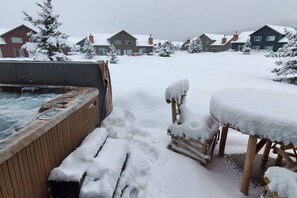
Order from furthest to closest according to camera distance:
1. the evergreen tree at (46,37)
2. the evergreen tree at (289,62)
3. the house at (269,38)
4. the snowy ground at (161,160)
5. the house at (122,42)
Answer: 1. the house at (122,42)
2. the house at (269,38)
3. the evergreen tree at (289,62)
4. the evergreen tree at (46,37)
5. the snowy ground at (161,160)

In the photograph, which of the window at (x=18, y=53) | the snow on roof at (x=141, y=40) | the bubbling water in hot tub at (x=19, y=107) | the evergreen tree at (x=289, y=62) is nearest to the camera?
the bubbling water in hot tub at (x=19, y=107)

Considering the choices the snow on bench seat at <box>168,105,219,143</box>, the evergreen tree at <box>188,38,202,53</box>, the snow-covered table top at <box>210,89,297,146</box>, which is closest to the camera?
A: the snow-covered table top at <box>210,89,297,146</box>

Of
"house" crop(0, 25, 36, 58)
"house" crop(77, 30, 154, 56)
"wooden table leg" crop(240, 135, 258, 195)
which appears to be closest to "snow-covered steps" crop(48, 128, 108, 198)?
"wooden table leg" crop(240, 135, 258, 195)

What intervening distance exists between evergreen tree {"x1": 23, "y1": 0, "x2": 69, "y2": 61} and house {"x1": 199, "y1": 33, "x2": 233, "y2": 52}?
2588 cm

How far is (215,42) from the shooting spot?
1167 inches

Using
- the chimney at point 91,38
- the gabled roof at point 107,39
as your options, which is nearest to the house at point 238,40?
the gabled roof at point 107,39

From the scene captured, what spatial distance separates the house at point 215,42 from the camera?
29344 millimetres

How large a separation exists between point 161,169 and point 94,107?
4.82 ft

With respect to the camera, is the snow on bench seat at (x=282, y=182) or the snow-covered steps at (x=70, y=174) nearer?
the snow on bench seat at (x=282, y=182)

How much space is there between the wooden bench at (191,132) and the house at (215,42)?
29329 millimetres

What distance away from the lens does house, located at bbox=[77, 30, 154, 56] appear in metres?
24.2

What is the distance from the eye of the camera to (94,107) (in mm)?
3100

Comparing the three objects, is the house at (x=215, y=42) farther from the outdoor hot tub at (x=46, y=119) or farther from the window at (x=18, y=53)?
the outdoor hot tub at (x=46, y=119)

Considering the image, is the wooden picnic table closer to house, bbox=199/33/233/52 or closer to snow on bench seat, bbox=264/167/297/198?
snow on bench seat, bbox=264/167/297/198
